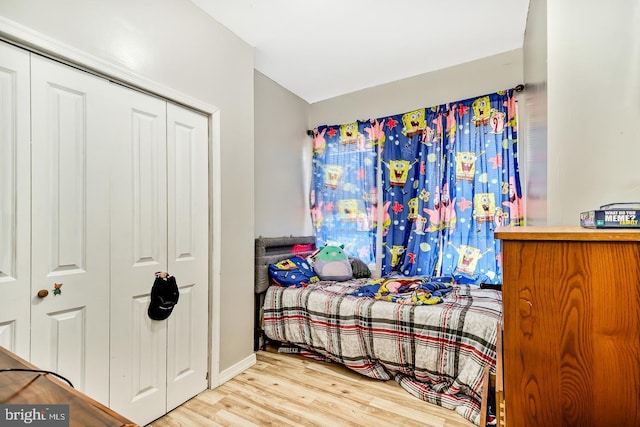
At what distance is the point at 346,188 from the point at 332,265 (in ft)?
3.26

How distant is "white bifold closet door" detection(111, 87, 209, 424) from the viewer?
5.49ft

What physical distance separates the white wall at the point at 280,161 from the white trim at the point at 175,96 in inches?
33.5

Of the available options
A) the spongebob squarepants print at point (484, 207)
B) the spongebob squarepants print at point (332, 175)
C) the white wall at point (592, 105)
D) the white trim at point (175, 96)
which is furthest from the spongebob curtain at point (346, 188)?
the white wall at point (592, 105)

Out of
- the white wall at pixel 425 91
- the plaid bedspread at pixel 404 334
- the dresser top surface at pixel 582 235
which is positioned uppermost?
the white wall at pixel 425 91

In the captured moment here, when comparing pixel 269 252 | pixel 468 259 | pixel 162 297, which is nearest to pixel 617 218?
pixel 162 297

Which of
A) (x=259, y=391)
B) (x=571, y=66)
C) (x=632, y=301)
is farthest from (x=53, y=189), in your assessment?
(x=571, y=66)

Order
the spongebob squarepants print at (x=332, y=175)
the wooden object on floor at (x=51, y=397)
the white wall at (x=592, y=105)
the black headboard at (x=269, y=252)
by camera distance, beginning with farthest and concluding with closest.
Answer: the spongebob squarepants print at (x=332, y=175), the black headboard at (x=269, y=252), the white wall at (x=592, y=105), the wooden object on floor at (x=51, y=397)

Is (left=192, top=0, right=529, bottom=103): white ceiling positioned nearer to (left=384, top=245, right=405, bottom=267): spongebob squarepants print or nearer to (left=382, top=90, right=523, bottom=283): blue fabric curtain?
(left=382, top=90, right=523, bottom=283): blue fabric curtain

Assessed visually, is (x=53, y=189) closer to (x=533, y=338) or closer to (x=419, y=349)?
(x=533, y=338)

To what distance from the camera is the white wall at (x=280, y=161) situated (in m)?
3.11

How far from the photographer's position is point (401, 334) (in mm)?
2137

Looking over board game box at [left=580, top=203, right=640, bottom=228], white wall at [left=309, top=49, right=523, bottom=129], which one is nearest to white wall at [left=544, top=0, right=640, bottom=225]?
board game box at [left=580, top=203, right=640, bottom=228]

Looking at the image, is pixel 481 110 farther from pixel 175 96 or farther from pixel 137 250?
pixel 137 250

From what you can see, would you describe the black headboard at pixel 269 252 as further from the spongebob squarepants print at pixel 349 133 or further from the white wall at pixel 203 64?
the spongebob squarepants print at pixel 349 133
